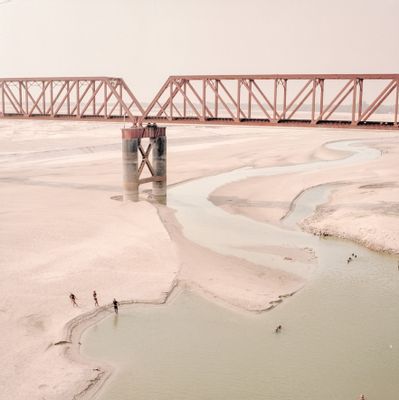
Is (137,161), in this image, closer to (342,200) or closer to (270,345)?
(342,200)

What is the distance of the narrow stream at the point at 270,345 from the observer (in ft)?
47.9

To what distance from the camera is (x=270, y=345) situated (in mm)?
16953

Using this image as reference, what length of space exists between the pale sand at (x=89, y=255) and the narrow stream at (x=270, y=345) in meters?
0.96

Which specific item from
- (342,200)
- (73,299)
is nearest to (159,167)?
(342,200)

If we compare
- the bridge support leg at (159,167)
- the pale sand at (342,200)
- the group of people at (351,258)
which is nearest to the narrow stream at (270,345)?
the group of people at (351,258)

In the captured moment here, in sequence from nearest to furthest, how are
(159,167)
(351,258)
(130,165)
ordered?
(351,258) → (130,165) → (159,167)

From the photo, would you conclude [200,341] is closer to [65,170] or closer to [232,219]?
[232,219]

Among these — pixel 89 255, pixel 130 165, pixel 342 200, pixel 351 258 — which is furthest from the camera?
pixel 130 165

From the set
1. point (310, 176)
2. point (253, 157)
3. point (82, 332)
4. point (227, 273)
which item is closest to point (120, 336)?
point (82, 332)

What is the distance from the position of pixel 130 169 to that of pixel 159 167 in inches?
123

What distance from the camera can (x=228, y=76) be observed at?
33.3 metres

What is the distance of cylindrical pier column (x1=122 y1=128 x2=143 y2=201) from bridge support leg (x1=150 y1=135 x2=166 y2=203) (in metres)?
2.49

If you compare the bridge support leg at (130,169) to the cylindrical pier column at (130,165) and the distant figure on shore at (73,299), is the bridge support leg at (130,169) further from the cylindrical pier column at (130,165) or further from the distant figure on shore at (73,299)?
the distant figure on shore at (73,299)

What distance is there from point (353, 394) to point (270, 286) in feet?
25.9
